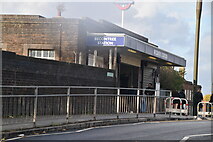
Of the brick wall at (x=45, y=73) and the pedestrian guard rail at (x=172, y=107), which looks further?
the pedestrian guard rail at (x=172, y=107)

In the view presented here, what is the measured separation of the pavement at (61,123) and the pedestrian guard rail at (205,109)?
12.8 ft

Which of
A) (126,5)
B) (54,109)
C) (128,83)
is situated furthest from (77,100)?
(126,5)

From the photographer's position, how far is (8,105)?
12.1 m

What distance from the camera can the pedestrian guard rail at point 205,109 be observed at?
21.8 m

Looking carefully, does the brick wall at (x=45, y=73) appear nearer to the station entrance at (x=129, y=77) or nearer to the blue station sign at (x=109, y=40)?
the blue station sign at (x=109, y=40)

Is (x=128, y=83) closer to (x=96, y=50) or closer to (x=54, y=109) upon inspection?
(x=96, y=50)

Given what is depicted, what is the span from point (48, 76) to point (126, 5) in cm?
1362

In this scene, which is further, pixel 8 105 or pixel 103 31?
pixel 103 31

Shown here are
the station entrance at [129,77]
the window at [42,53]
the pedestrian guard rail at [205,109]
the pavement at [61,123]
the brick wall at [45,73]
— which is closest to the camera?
the pavement at [61,123]

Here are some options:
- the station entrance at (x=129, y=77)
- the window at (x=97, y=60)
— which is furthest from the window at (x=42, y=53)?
the station entrance at (x=129, y=77)

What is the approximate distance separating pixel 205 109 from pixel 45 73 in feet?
32.3

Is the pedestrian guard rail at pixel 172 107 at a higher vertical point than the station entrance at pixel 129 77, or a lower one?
lower

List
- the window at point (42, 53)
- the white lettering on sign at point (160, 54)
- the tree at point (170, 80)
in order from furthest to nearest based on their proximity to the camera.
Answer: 1. the tree at point (170, 80)
2. the white lettering on sign at point (160, 54)
3. the window at point (42, 53)

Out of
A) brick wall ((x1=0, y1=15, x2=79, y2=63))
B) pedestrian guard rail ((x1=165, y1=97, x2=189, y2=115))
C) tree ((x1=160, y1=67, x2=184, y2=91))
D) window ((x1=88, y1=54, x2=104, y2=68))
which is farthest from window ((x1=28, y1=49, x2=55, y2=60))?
tree ((x1=160, y1=67, x2=184, y2=91))
